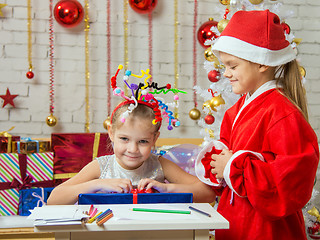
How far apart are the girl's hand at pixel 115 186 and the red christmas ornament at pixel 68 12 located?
1.94 metres

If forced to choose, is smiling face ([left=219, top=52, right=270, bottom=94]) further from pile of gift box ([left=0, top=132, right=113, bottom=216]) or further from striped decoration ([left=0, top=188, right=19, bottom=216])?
striped decoration ([left=0, top=188, right=19, bottom=216])

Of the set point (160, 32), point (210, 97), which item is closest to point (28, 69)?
point (160, 32)

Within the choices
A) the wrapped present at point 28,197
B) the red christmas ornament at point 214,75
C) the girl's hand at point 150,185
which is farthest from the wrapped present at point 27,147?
the girl's hand at point 150,185

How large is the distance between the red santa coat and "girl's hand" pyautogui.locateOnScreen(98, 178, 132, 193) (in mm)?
369

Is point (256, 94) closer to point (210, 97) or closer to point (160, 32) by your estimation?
point (210, 97)

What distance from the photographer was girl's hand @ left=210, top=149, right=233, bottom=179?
1.49 m

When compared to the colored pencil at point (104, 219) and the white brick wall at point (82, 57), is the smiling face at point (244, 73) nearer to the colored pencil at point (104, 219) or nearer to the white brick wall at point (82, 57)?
the colored pencil at point (104, 219)

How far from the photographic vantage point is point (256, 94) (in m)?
1.53

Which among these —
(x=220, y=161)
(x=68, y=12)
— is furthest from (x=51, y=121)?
(x=220, y=161)

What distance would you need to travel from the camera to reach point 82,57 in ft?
10.8

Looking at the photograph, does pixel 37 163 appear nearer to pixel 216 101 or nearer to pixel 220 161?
pixel 216 101

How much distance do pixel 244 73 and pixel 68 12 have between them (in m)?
1.98

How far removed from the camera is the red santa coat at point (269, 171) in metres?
1.34

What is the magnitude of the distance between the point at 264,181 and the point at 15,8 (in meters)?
2.67
